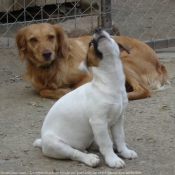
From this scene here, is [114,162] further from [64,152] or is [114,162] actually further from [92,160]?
[64,152]

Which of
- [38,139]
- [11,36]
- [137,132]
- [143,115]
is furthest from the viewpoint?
[11,36]

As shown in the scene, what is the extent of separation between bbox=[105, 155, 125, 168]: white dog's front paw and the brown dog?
199 cm

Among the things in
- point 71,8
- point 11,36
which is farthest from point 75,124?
point 71,8

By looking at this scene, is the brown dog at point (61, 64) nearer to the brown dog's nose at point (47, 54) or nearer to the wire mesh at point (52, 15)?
the brown dog's nose at point (47, 54)

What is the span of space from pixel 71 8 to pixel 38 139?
13.9 ft

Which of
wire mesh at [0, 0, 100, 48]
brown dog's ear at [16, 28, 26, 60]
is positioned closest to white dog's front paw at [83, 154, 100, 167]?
brown dog's ear at [16, 28, 26, 60]

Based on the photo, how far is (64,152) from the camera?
3.75 meters

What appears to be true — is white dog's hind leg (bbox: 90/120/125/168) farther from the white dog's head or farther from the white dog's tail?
the white dog's tail

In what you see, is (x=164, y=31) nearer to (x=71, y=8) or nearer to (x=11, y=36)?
(x=71, y=8)

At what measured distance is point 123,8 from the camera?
337 inches

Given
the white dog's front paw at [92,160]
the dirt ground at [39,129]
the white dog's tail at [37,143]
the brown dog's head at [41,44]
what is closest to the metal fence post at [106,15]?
the dirt ground at [39,129]

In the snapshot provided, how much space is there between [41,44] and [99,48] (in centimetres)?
218

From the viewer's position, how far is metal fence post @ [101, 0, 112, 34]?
7238mm

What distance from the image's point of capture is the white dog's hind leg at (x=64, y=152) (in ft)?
12.1
